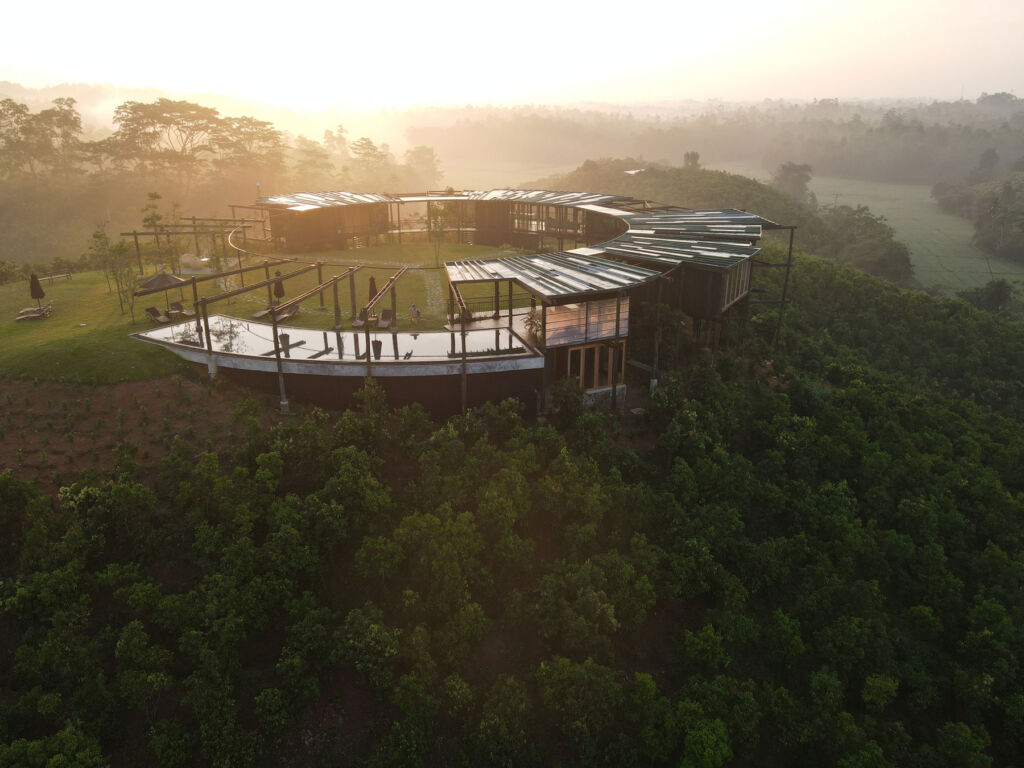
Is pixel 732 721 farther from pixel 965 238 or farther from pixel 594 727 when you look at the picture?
pixel 965 238

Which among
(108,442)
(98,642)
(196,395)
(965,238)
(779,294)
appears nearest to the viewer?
(98,642)

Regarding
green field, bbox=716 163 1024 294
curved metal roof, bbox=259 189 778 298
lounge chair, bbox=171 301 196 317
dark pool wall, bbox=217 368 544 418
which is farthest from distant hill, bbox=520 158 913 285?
lounge chair, bbox=171 301 196 317

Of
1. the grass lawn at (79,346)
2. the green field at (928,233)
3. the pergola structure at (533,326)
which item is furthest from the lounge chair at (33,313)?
the green field at (928,233)

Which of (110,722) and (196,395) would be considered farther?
(196,395)

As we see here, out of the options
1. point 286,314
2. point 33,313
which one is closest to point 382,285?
point 286,314

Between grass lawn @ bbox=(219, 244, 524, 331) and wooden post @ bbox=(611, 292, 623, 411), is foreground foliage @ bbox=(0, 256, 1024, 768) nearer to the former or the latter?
wooden post @ bbox=(611, 292, 623, 411)

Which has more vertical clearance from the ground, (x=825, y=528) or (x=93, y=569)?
(x=93, y=569)

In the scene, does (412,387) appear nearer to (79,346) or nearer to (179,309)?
(79,346)

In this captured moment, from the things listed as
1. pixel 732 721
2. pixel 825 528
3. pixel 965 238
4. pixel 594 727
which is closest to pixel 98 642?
pixel 594 727
